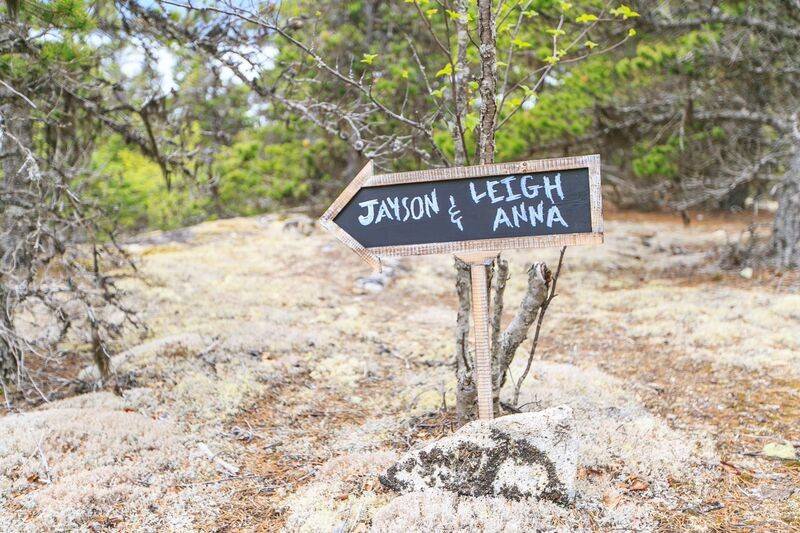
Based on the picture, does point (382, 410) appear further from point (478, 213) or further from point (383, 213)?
point (478, 213)

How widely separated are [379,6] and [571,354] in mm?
10369

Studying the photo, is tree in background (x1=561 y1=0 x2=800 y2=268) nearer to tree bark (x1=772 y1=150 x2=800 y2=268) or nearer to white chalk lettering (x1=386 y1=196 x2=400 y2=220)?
tree bark (x1=772 y1=150 x2=800 y2=268)

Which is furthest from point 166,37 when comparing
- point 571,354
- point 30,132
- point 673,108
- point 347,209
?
point 673,108

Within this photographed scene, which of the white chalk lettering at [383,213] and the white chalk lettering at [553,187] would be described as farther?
the white chalk lettering at [383,213]

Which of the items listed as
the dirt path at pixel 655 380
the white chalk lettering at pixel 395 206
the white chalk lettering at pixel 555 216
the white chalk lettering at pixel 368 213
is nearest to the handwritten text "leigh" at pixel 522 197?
the white chalk lettering at pixel 555 216

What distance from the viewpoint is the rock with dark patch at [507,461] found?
343cm

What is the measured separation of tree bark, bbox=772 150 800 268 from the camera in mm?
9430

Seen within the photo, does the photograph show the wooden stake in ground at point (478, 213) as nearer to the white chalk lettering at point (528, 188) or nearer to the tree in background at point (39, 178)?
the white chalk lettering at point (528, 188)

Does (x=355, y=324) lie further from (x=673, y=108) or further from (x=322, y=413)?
(x=673, y=108)

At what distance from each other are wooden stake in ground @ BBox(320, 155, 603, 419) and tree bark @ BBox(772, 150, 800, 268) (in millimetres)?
7953

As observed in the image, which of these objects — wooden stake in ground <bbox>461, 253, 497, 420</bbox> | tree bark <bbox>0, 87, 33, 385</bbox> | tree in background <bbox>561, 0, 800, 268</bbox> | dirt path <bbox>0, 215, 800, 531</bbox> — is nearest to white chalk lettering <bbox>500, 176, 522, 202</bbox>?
wooden stake in ground <bbox>461, 253, 497, 420</bbox>

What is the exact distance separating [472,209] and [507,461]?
1517 mm

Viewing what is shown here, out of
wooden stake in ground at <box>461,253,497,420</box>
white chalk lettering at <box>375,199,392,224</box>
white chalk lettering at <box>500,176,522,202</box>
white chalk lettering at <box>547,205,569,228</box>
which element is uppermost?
white chalk lettering at <box>500,176,522,202</box>

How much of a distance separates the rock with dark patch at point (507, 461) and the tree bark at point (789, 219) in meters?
8.05
